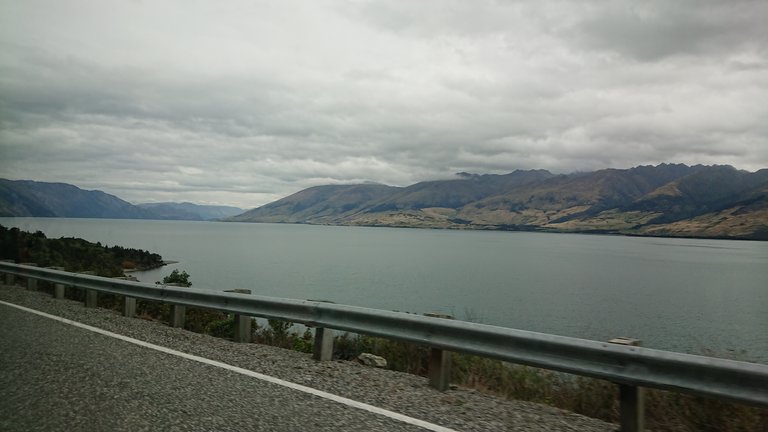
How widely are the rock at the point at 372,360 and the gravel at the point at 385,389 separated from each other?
0.25m

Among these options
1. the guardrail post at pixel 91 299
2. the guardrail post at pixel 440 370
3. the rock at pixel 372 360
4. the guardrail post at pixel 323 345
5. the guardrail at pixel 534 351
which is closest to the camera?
the guardrail at pixel 534 351

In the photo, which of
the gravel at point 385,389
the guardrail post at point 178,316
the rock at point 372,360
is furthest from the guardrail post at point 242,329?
the rock at point 372,360

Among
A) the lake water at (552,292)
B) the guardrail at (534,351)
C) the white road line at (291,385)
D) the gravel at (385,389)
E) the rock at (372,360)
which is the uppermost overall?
the guardrail at (534,351)

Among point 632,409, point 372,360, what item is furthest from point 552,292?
point 632,409

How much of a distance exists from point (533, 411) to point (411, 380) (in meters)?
1.66

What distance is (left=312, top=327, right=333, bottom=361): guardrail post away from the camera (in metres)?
7.71

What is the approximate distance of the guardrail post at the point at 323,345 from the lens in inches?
304

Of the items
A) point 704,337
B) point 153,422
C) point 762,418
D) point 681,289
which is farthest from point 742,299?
point 153,422

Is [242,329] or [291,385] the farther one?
[242,329]

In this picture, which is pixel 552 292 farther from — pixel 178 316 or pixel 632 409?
pixel 632 409

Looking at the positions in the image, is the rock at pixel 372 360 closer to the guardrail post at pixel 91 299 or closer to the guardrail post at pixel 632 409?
the guardrail post at pixel 632 409

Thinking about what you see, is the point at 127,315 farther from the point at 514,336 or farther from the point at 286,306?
the point at 514,336

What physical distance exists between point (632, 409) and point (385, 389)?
102 inches

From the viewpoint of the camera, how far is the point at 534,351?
564 cm
